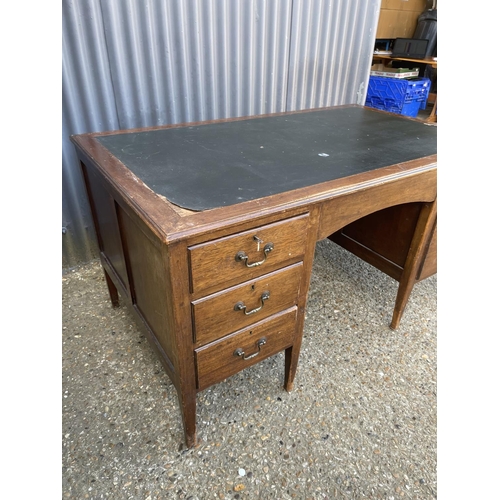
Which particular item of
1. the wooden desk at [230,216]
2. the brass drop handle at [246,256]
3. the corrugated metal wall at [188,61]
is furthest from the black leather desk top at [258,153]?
the corrugated metal wall at [188,61]

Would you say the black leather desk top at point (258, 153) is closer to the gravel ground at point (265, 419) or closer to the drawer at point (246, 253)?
the drawer at point (246, 253)

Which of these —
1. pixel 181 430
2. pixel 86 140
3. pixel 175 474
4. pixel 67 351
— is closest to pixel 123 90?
pixel 86 140

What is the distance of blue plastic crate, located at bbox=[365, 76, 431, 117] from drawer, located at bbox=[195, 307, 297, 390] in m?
3.03

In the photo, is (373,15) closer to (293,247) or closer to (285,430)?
(293,247)

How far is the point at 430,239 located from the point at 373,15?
1.61 m

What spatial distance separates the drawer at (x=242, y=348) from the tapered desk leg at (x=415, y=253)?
0.64m

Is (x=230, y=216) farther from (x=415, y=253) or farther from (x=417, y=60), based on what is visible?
(x=417, y=60)

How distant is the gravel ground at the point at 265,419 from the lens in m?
1.12

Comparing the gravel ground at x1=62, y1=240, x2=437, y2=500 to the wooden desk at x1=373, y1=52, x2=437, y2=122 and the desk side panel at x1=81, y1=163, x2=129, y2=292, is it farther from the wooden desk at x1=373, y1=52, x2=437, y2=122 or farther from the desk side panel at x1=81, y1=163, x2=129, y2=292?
the wooden desk at x1=373, y1=52, x2=437, y2=122

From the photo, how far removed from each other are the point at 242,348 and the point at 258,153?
1.95ft

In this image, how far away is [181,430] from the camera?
1250 millimetres

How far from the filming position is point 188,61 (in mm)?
1811

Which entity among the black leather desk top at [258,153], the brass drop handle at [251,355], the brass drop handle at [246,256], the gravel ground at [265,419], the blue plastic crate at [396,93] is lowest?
the gravel ground at [265,419]

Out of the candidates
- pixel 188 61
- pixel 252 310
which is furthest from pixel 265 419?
pixel 188 61
